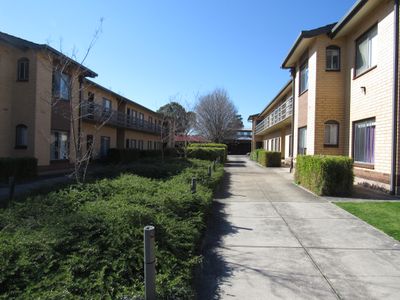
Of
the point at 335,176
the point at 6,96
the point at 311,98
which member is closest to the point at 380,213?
the point at 335,176

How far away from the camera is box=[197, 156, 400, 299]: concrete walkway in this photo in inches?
182

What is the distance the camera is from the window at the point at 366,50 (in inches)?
568

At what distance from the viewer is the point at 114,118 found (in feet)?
108

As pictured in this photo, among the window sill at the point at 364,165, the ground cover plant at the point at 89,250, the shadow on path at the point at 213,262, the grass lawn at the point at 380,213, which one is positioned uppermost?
the window sill at the point at 364,165

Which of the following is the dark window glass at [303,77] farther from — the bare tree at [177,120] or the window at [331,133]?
the bare tree at [177,120]

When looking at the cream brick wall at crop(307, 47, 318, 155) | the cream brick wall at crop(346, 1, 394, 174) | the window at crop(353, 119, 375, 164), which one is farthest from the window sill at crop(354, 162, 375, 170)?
the cream brick wall at crop(307, 47, 318, 155)

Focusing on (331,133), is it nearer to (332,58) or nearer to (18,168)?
(332,58)

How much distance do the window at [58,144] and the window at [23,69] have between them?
3.43 m

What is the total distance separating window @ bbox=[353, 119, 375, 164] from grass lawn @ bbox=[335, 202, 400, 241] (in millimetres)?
4181

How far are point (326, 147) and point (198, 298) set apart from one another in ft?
49.6

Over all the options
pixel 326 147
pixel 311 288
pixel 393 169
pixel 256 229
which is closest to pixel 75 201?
pixel 256 229

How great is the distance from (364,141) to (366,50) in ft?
11.7

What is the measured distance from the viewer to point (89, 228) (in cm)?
469

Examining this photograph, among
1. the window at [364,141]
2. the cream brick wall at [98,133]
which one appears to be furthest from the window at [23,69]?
the window at [364,141]
